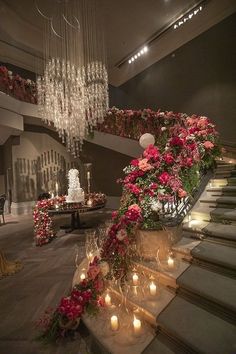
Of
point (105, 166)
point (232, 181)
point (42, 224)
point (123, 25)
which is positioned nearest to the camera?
point (232, 181)

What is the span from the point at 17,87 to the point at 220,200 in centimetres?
703

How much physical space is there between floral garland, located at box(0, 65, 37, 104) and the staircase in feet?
23.0

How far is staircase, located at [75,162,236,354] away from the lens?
1.87 metres

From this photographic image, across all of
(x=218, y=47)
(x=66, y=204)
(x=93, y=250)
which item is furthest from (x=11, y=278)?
(x=218, y=47)

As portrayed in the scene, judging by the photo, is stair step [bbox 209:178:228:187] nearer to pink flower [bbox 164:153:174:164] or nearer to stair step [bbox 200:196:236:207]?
stair step [bbox 200:196:236:207]

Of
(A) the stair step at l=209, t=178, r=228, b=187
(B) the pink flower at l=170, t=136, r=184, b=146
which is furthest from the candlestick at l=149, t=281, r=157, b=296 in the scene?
(A) the stair step at l=209, t=178, r=228, b=187

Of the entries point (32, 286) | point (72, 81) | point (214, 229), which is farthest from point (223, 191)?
point (72, 81)

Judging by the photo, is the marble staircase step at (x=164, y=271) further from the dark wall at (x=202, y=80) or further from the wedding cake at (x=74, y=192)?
the dark wall at (x=202, y=80)

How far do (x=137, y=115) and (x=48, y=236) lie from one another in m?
4.46

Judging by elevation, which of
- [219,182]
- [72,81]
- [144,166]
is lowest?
[219,182]

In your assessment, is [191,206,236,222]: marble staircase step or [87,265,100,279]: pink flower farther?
[191,206,236,222]: marble staircase step

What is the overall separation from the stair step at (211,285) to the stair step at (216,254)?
0.31ft

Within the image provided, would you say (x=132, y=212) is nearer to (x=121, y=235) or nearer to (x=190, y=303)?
(x=121, y=235)

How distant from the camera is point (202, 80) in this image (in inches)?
351
